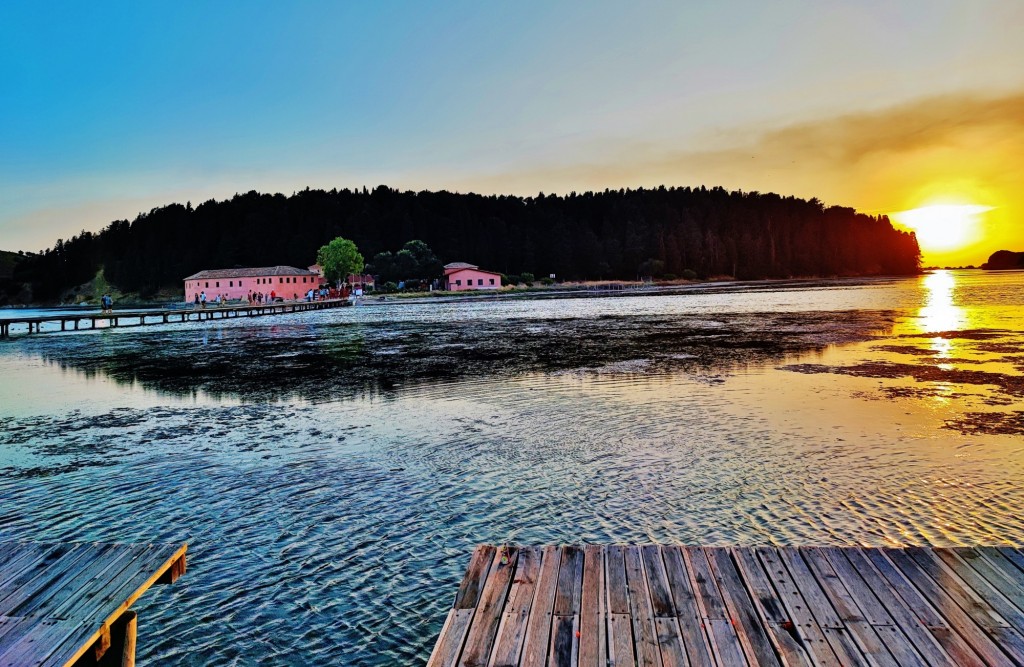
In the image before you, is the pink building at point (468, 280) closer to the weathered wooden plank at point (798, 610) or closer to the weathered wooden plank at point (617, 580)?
the weathered wooden plank at point (617, 580)

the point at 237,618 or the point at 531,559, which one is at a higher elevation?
the point at 531,559

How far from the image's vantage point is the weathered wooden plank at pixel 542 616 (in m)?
3.70

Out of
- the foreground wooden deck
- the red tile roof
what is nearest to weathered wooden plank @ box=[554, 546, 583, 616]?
the foreground wooden deck

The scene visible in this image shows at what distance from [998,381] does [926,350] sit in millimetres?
7462

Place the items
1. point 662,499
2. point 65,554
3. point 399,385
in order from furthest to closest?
point 399,385 → point 662,499 → point 65,554

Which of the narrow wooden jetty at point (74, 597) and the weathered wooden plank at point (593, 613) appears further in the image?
the narrow wooden jetty at point (74, 597)

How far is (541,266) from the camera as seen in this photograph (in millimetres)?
173000

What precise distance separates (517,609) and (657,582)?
104cm

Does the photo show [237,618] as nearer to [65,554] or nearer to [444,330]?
[65,554]

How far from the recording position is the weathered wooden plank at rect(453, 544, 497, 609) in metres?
4.37

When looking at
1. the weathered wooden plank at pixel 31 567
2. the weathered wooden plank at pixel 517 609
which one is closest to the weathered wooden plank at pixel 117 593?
the weathered wooden plank at pixel 31 567

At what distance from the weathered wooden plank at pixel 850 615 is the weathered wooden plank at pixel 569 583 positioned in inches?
64.3

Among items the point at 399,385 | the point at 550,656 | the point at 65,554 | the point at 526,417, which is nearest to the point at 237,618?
the point at 65,554

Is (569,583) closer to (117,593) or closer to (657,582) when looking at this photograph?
(657,582)
